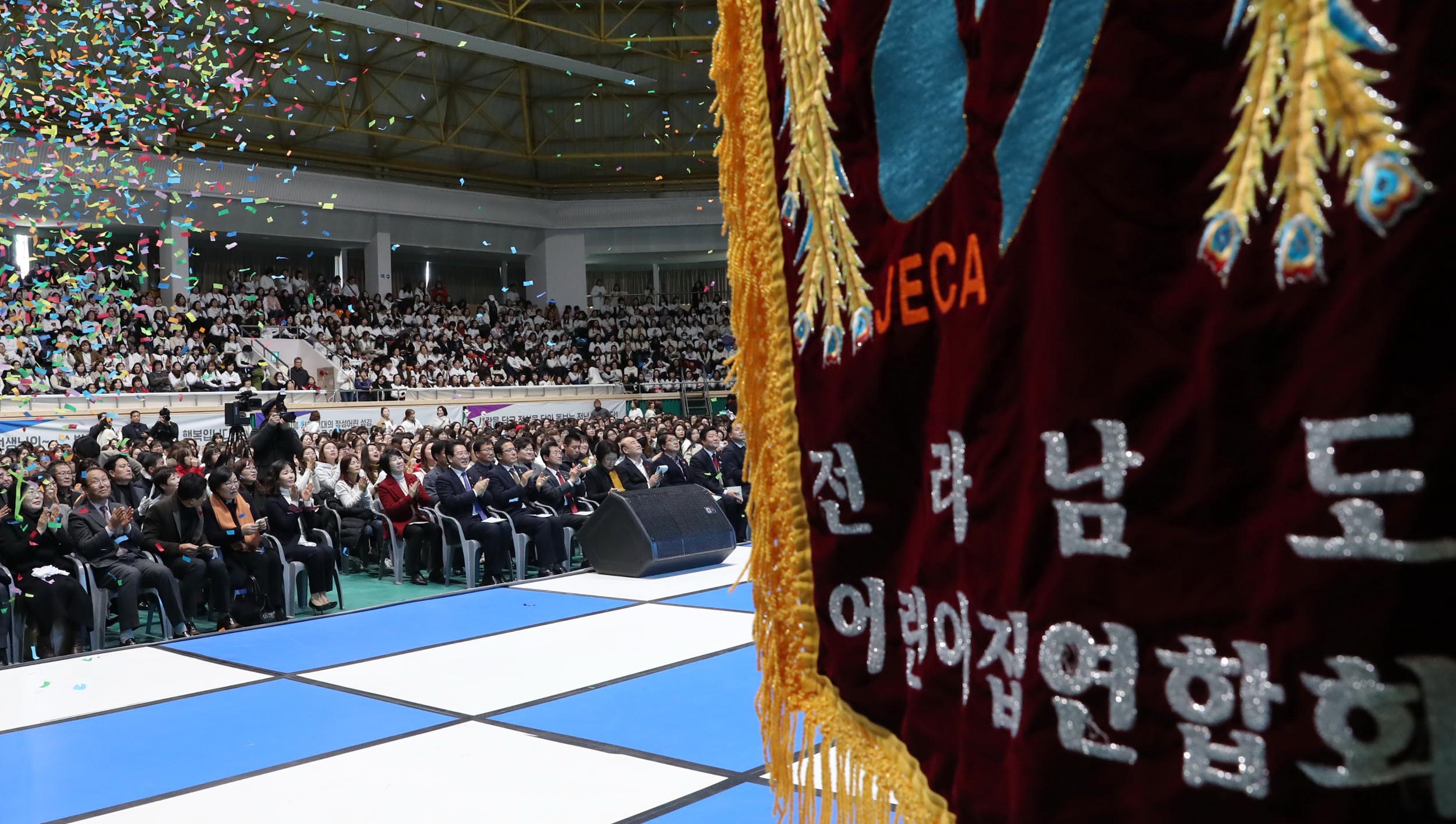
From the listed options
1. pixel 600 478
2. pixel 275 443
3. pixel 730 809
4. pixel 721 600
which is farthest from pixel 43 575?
pixel 600 478

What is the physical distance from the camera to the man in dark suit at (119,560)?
240 inches

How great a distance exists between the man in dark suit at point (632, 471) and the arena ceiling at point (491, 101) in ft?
40.9

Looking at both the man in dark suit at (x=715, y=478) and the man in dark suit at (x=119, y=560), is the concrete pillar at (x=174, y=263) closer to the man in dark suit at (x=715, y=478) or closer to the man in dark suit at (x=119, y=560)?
the man in dark suit at (x=715, y=478)

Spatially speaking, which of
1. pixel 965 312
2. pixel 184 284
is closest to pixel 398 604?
pixel 965 312

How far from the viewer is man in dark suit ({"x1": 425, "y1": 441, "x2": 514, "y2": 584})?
813cm

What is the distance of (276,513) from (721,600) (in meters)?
3.08

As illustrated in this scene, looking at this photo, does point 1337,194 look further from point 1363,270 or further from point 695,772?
point 695,772

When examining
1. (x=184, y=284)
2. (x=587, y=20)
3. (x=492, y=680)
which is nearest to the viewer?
(x=492, y=680)

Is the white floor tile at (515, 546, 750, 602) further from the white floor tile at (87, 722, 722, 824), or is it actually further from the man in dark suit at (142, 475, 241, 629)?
the white floor tile at (87, 722, 722, 824)

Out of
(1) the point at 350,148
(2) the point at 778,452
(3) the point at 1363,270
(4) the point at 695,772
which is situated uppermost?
(1) the point at 350,148

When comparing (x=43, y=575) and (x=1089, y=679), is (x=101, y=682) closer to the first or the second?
(x=43, y=575)

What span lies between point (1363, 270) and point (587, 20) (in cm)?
2522

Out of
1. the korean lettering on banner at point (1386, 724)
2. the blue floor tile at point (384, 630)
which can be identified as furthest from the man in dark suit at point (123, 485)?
the korean lettering on banner at point (1386, 724)

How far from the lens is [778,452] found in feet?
4.71
